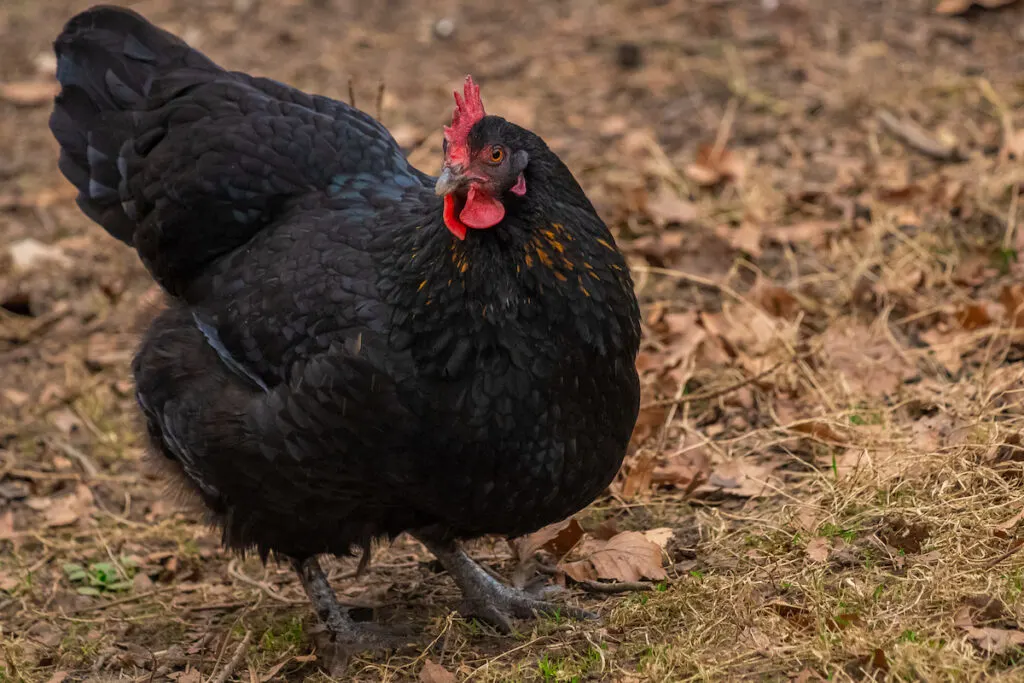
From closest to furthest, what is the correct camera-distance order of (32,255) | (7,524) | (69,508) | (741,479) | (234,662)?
(234,662) < (741,479) < (7,524) < (69,508) < (32,255)

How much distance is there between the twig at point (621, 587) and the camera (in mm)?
3959

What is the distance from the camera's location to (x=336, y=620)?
4.18 m

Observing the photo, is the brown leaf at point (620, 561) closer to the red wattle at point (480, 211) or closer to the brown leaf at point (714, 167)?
the red wattle at point (480, 211)

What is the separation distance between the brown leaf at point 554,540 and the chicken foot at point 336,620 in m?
0.57

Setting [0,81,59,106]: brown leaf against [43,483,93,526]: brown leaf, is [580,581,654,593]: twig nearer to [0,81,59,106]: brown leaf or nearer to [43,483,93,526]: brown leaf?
[43,483,93,526]: brown leaf

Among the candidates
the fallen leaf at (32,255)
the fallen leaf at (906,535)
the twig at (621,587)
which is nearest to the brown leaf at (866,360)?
the fallen leaf at (906,535)

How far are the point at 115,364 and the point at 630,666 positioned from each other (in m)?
3.66

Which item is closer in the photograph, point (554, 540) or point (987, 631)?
point (987, 631)

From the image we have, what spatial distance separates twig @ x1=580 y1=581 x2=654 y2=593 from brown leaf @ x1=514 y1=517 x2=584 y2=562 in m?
0.22

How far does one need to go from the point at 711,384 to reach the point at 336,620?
1918mm

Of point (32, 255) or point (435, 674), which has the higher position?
point (32, 255)

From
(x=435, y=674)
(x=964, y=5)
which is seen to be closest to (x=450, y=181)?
(x=435, y=674)

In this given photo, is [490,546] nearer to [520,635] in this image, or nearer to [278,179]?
[520,635]

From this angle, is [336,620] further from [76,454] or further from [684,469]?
[76,454]
